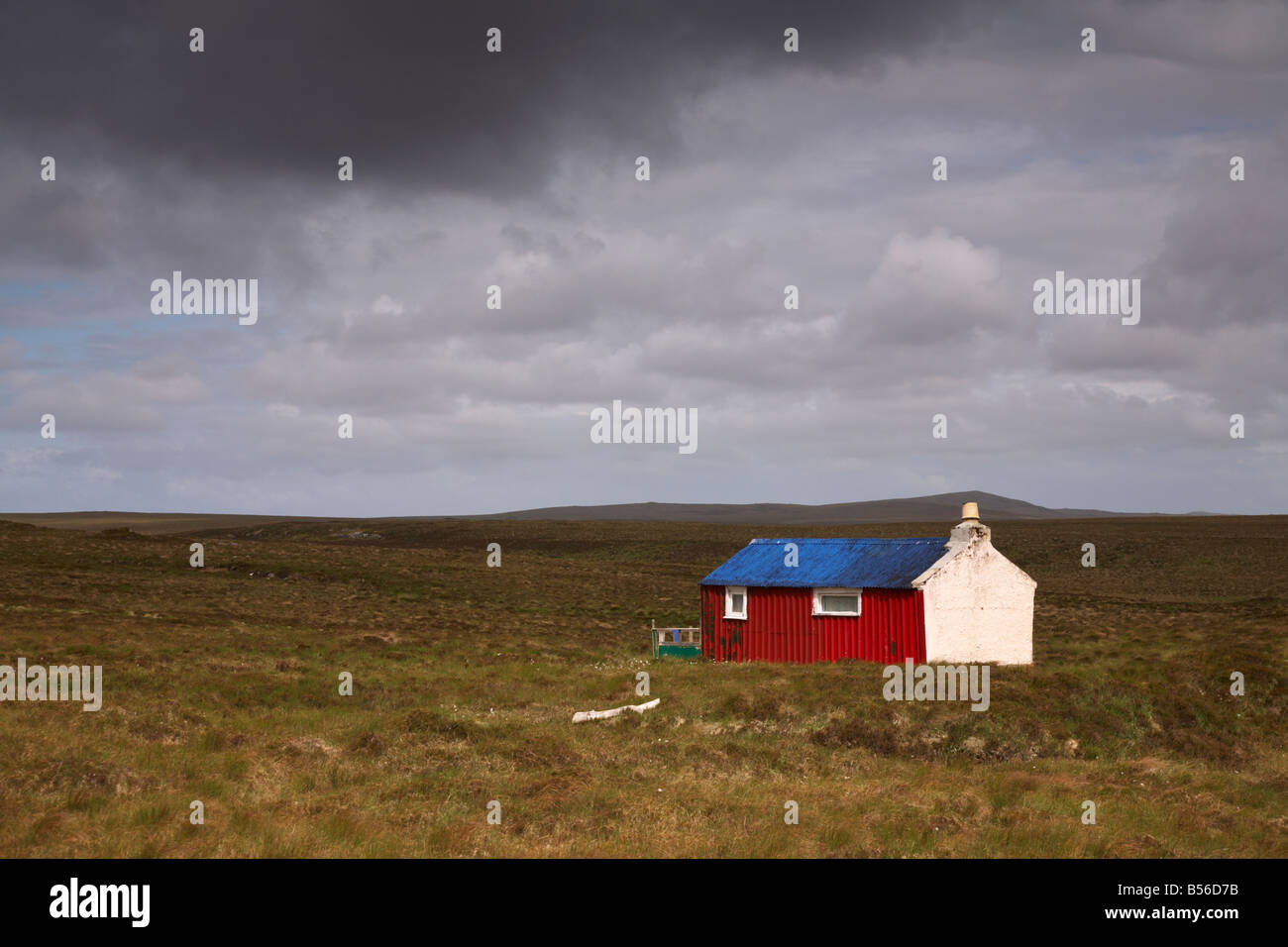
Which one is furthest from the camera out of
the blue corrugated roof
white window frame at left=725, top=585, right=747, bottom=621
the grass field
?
white window frame at left=725, top=585, right=747, bottom=621

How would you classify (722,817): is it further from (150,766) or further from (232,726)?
(232,726)

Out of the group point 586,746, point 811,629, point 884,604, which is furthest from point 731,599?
point 586,746

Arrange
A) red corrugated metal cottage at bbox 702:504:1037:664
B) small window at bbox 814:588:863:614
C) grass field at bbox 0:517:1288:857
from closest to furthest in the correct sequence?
1. grass field at bbox 0:517:1288:857
2. red corrugated metal cottage at bbox 702:504:1037:664
3. small window at bbox 814:588:863:614

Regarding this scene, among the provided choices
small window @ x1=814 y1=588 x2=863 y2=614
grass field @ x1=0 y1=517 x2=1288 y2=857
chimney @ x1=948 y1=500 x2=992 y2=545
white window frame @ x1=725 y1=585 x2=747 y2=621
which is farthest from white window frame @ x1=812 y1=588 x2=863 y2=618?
chimney @ x1=948 y1=500 x2=992 y2=545

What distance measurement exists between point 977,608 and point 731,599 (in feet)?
25.8

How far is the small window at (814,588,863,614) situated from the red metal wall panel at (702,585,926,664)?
0.16 metres

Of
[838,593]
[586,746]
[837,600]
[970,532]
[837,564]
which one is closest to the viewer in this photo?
[586,746]

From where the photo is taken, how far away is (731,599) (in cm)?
3478

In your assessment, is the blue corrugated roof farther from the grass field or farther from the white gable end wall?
the grass field

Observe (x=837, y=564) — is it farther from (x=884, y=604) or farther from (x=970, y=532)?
(x=970, y=532)

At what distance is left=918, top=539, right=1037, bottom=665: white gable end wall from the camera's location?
31.2 metres
